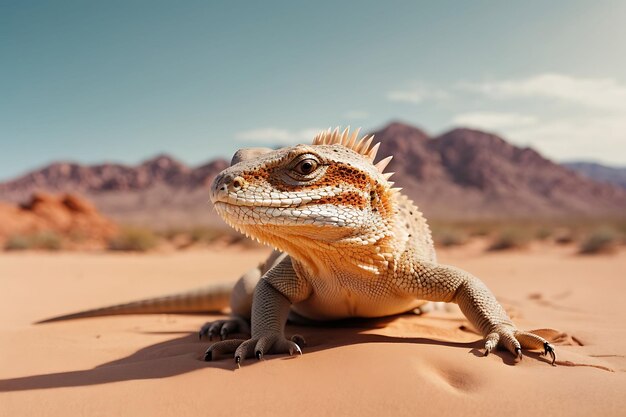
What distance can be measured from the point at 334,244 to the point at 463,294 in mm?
1228

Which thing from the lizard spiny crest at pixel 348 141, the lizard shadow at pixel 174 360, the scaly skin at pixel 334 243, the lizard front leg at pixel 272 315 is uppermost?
the lizard spiny crest at pixel 348 141

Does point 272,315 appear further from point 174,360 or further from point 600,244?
point 600,244

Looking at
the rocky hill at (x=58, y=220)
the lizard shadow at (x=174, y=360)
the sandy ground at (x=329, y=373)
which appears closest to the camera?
the sandy ground at (x=329, y=373)

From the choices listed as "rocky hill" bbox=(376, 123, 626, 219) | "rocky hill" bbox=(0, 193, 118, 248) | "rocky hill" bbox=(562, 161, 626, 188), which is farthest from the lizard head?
"rocky hill" bbox=(562, 161, 626, 188)

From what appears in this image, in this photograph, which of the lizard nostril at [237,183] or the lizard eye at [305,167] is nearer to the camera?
the lizard nostril at [237,183]

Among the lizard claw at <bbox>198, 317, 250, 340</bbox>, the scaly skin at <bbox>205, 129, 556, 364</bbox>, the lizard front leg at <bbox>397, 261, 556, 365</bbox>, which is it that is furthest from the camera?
the lizard claw at <bbox>198, 317, 250, 340</bbox>

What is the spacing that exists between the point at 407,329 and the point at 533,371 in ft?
4.92

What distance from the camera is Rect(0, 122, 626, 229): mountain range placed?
3573 inches

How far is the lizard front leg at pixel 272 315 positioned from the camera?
3.70 meters

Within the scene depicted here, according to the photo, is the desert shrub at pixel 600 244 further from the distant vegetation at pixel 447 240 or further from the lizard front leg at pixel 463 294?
the lizard front leg at pixel 463 294

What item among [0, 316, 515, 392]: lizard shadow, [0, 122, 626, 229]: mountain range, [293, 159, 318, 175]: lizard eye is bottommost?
Result: [0, 122, 626, 229]: mountain range

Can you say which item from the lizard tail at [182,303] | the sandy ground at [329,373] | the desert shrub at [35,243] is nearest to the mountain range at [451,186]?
the desert shrub at [35,243]

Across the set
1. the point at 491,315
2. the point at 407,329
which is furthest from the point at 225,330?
the point at 491,315

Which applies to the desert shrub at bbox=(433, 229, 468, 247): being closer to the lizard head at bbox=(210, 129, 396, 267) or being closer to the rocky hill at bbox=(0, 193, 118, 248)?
the lizard head at bbox=(210, 129, 396, 267)
